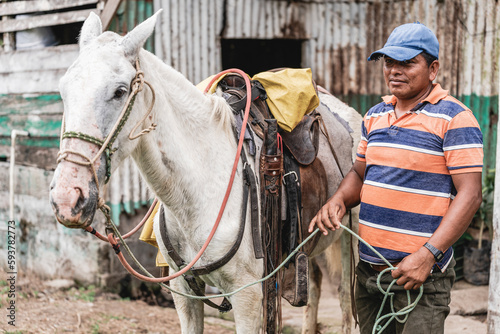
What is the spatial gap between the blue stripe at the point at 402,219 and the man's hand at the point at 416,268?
14 cm

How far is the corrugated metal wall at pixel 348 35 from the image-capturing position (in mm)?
5539

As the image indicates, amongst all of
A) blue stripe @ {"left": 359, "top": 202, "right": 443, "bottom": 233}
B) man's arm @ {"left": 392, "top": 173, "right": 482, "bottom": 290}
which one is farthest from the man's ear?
blue stripe @ {"left": 359, "top": 202, "right": 443, "bottom": 233}

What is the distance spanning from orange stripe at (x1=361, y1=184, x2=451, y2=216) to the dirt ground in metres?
2.33

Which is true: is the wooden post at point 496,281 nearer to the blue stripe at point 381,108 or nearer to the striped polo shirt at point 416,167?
the striped polo shirt at point 416,167

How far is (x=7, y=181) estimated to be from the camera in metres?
6.14

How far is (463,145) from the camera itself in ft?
6.89

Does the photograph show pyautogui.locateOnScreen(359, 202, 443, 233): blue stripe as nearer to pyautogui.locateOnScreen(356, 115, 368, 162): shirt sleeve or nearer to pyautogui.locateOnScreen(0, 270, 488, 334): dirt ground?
pyautogui.locateOnScreen(356, 115, 368, 162): shirt sleeve

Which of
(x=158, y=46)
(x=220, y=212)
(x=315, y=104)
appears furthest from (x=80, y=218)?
(x=158, y=46)

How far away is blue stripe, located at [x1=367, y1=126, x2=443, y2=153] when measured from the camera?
218 cm

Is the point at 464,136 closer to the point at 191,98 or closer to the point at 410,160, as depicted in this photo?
the point at 410,160

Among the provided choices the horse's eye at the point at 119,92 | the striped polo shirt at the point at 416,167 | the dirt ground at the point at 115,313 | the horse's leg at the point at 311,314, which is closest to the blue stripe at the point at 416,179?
the striped polo shirt at the point at 416,167

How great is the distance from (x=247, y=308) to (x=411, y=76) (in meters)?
1.43

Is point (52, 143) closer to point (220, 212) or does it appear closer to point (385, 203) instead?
point (220, 212)

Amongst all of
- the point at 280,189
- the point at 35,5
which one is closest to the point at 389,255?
the point at 280,189
